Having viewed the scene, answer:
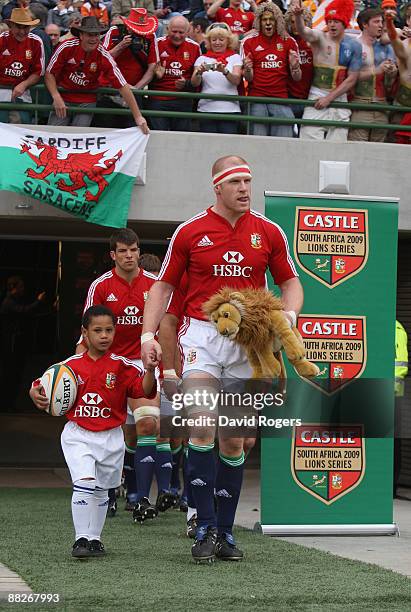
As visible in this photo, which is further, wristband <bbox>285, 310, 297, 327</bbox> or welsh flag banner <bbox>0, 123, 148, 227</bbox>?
welsh flag banner <bbox>0, 123, 148, 227</bbox>

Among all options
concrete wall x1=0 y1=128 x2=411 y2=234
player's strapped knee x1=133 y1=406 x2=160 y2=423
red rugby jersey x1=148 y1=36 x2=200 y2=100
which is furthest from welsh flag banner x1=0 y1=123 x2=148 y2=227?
player's strapped knee x1=133 y1=406 x2=160 y2=423

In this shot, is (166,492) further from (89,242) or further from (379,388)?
(89,242)

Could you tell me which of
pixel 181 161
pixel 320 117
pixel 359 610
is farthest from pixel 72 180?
pixel 359 610

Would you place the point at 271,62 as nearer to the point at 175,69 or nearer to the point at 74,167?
the point at 175,69

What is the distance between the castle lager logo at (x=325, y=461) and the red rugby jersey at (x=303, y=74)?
581cm

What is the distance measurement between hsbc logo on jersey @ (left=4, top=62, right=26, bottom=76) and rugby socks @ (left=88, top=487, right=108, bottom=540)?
6.56 m

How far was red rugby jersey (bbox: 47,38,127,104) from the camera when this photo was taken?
12430 mm

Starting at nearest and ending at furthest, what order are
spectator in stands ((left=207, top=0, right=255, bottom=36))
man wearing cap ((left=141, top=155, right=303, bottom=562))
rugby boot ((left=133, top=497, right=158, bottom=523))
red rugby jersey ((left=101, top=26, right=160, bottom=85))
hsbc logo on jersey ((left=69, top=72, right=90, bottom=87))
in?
man wearing cap ((left=141, top=155, right=303, bottom=562))
rugby boot ((left=133, top=497, right=158, bottom=523))
hsbc logo on jersey ((left=69, top=72, right=90, bottom=87))
red rugby jersey ((left=101, top=26, right=160, bottom=85))
spectator in stands ((left=207, top=0, right=255, bottom=36))

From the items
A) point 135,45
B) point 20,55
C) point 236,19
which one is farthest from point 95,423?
point 236,19

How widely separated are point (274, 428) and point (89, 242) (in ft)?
34.1

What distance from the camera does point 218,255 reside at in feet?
22.7

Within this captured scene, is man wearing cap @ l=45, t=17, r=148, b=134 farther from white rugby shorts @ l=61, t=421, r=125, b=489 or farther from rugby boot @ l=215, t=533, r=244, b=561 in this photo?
rugby boot @ l=215, t=533, r=244, b=561

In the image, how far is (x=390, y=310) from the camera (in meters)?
8.91

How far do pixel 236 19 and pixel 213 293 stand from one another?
894cm
